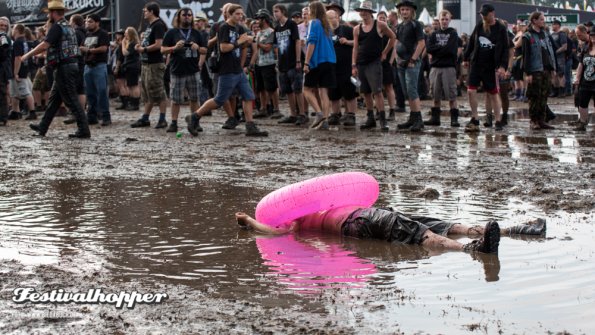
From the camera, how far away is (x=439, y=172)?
33.7ft

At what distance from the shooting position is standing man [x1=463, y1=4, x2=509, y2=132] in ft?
48.0

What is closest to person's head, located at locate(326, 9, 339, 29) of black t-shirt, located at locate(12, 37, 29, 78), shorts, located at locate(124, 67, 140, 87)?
shorts, located at locate(124, 67, 140, 87)

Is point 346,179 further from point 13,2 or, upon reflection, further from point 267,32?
point 13,2

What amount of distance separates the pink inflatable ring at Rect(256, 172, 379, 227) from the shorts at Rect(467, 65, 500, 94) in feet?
26.4

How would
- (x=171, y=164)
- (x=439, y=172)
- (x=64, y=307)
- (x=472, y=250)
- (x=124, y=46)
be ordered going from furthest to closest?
1. (x=124, y=46)
2. (x=171, y=164)
3. (x=439, y=172)
4. (x=472, y=250)
5. (x=64, y=307)

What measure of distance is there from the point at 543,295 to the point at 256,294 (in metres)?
1.58

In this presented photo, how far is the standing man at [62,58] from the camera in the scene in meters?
13.8

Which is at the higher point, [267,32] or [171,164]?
[267,32]

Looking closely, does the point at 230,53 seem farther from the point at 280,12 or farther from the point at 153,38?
the point at 153,38

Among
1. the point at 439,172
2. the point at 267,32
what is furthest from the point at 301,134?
the point at 439,172

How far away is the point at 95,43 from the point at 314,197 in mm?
10573

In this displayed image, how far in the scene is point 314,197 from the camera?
7102mm

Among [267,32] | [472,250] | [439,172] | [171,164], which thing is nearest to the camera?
[472,250]

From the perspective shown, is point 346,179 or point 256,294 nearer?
point 256,294
